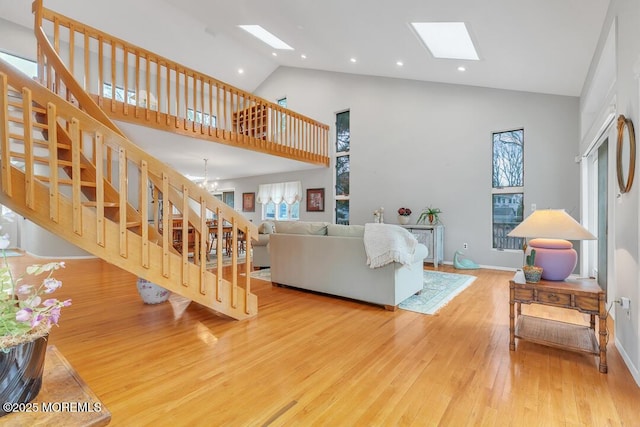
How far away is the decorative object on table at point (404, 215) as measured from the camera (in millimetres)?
6047

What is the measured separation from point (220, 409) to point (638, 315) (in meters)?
2.46

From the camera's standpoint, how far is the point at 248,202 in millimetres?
9508

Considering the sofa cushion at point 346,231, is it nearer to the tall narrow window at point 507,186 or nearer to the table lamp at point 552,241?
the table lamp at point 552,241

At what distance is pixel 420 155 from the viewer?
6.19 metres

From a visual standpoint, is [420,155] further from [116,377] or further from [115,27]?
[115,27]

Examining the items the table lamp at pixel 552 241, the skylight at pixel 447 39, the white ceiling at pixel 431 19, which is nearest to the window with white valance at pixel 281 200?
the white ceiling at pixel 431 19

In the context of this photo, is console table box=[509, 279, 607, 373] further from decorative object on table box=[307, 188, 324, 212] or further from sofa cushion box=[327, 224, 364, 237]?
decorative object on table box=[307, 188, 324, 212]

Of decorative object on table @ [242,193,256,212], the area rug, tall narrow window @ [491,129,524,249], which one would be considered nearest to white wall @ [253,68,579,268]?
tall narrow window @ [491,129,524,249]

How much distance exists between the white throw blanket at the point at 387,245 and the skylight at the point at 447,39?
254 cm

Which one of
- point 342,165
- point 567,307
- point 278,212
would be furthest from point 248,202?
point 567,307

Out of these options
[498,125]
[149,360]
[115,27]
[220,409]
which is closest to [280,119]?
[115,27]

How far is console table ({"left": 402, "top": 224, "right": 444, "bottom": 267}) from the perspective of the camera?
5547 millimetres

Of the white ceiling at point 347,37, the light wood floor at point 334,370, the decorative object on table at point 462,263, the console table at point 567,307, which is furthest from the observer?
the decorative object on table at point 462,263

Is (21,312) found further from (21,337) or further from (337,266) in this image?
(337,266)
